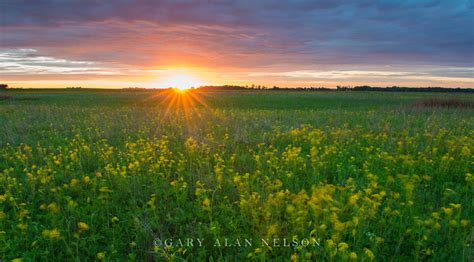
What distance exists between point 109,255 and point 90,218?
97cm

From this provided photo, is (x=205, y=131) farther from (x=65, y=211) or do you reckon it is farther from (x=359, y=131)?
(x=65, y=211)

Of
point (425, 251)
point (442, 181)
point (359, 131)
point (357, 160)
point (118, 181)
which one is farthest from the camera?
point (359, 131)

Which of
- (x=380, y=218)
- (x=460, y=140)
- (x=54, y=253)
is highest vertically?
(x=460, y=140)

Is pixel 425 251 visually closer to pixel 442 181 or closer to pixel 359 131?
pixel 442 181

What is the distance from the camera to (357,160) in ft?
23.2

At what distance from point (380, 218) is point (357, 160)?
2.97 m

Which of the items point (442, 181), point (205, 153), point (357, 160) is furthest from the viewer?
point (205, 153)

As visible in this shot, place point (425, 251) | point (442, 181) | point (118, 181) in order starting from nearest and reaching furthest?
point (425, 251) < point (118, 181) < point (442, 181)

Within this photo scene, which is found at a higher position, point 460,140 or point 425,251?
point 460,140

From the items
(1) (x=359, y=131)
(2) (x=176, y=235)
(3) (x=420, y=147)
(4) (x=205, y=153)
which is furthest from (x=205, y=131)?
(2) (x=176, y=235)

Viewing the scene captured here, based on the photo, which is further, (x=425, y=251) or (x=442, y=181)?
(x=442, y=181)

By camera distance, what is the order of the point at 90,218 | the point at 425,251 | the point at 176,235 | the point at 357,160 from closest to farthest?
the point at 425,251, the point at 176,235, the point at 90,218, the point at 357,160

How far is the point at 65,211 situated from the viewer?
15.3 ft

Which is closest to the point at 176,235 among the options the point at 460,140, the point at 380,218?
the point at 380,218
